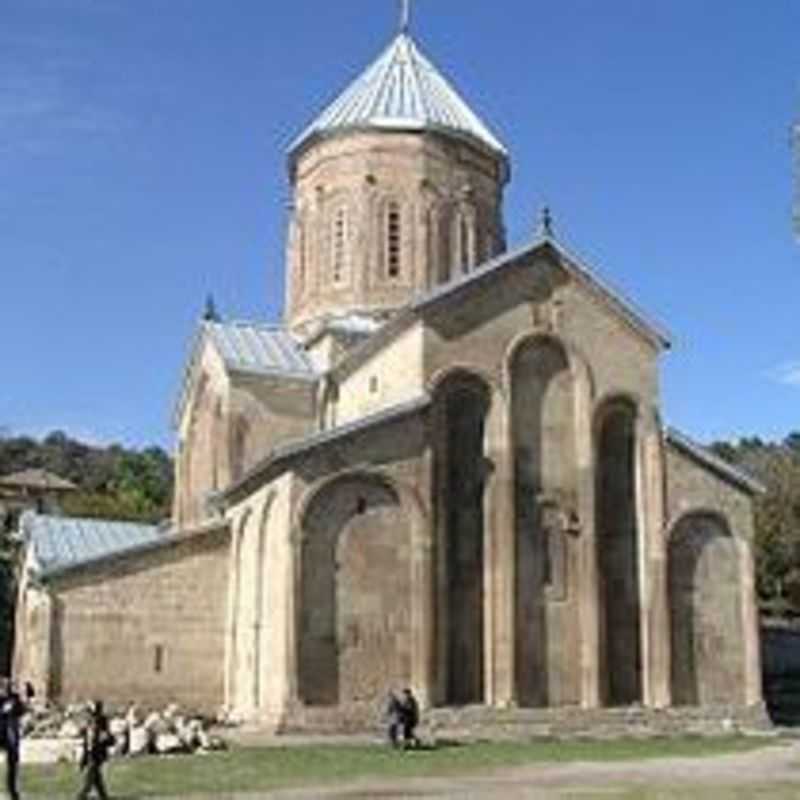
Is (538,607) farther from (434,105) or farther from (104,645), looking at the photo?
(434,105)

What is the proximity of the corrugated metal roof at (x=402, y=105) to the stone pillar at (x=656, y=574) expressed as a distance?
10.0 m

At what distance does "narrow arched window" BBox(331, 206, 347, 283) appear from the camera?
3216 centimetres

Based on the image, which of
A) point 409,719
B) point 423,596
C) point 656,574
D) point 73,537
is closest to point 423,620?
point 423,596

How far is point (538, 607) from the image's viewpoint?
A: 83.7ft

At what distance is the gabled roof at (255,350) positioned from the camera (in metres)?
30.3

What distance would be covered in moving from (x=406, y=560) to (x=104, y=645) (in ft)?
19.8

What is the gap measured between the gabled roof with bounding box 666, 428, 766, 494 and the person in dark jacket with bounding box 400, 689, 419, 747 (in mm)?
8516

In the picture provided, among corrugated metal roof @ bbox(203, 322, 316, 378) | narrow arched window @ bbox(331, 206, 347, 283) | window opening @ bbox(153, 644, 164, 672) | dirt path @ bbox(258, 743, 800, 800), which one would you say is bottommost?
dirt path @ bbox(258, 743, 800, 800)

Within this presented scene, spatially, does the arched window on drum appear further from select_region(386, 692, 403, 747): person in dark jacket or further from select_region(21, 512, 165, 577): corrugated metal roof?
select_region(386, 692, 403, 747): person in dark jacket

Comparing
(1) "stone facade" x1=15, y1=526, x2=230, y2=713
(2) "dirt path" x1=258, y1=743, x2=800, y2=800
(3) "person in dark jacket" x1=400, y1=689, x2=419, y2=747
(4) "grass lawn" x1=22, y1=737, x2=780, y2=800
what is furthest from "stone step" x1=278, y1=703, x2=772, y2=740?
(2) "dirt path" x1=258, y1=743, x2=800, y2=800

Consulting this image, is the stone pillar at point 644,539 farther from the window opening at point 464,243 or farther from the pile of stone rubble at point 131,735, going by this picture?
the pile of stone rubble at point 131,735

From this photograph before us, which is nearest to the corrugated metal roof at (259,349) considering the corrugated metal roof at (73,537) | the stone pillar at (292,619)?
the corrugated metal roof at (73,537)

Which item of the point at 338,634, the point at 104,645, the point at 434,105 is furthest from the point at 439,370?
the point at 434,105

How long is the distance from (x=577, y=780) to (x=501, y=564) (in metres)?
8.73
